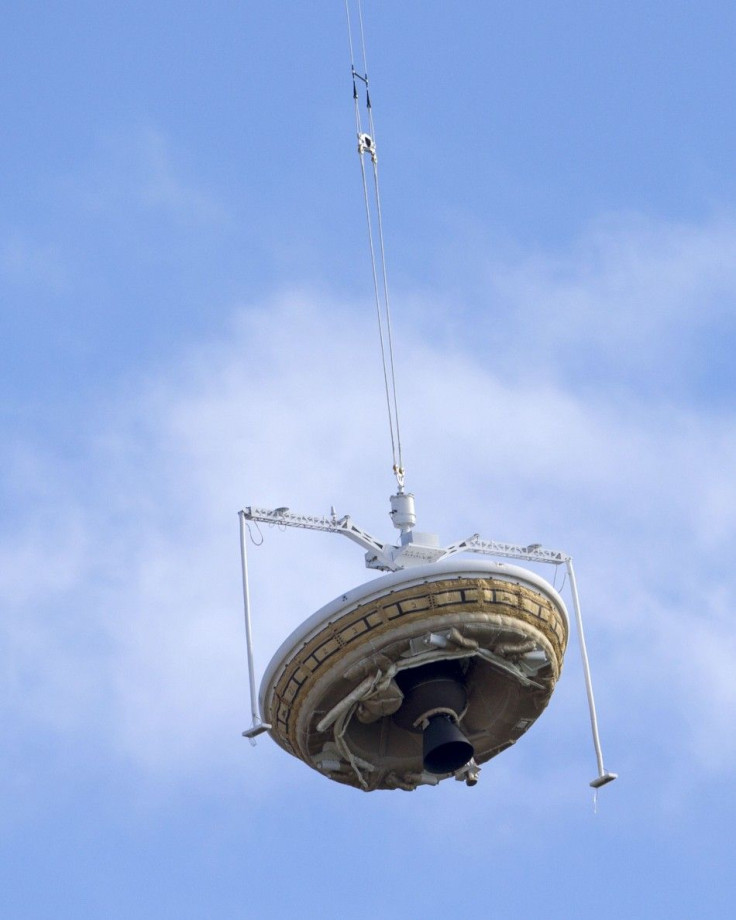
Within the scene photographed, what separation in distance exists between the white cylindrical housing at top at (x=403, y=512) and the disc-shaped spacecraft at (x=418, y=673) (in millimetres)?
2523

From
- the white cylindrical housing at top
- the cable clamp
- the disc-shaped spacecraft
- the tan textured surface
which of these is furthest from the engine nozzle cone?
the cable clamp

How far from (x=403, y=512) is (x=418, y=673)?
156 inches

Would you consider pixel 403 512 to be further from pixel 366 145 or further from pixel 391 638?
pixel 366 145

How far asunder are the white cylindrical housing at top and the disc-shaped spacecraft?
8.28 feet

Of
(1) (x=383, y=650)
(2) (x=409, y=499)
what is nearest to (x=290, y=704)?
(1) (x=383, y=650)

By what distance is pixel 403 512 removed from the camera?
44.8 metres

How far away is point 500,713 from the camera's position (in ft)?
142

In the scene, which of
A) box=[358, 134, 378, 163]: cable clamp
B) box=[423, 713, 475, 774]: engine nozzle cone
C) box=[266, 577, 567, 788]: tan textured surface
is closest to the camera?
box=[266, 577, 567, 788]: tan textured surface

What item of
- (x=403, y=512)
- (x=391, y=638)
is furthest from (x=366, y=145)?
(x=391, y=638)

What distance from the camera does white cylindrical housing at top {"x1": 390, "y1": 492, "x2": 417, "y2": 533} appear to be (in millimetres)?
44625

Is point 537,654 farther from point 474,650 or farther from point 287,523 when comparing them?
point 287,523

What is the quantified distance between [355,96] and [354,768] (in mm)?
16505

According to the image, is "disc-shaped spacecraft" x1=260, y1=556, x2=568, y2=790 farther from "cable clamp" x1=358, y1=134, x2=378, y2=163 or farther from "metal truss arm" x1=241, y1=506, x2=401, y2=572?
"cable clamp" x1=358, y1=134, x2=378, y2=163

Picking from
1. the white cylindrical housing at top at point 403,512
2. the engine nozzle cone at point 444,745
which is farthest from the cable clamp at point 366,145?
the engine nozzle cone at point 444,745
